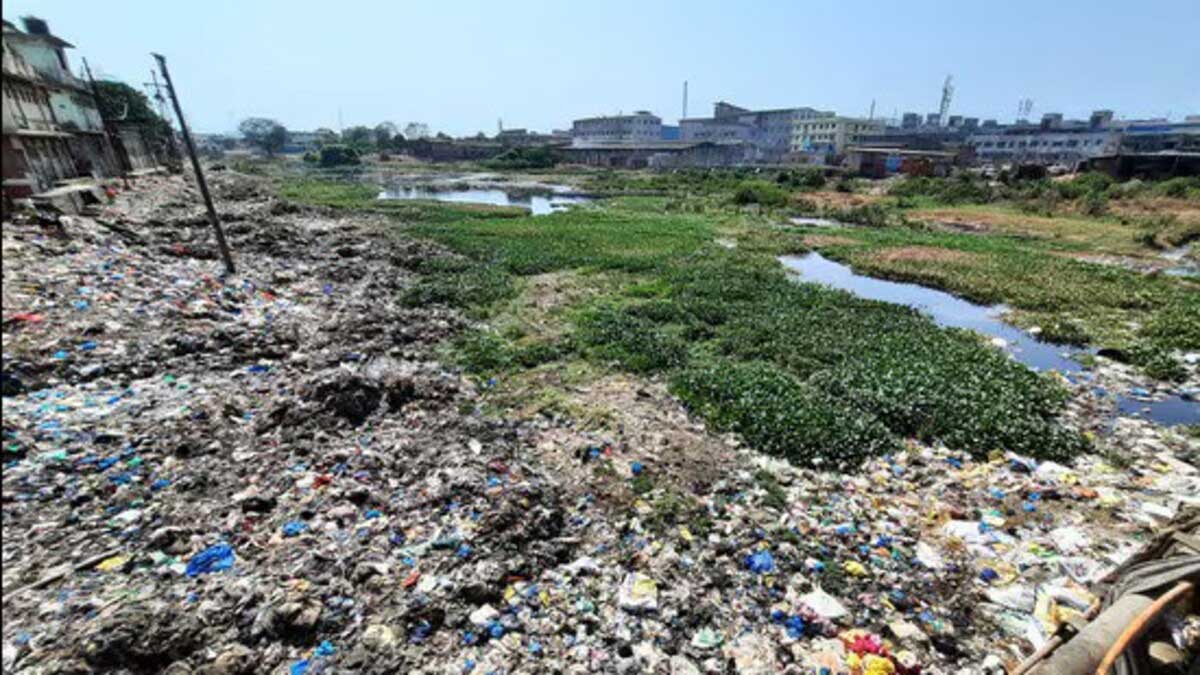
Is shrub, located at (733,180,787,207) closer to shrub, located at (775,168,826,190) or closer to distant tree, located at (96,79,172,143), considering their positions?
shrub, located at (775,168,826,190)

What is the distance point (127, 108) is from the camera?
39219mm

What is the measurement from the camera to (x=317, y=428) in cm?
607

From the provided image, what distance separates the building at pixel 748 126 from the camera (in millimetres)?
90750

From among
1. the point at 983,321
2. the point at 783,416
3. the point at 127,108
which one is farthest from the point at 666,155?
the point at 783,416

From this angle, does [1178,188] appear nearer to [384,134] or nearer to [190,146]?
[190,146]

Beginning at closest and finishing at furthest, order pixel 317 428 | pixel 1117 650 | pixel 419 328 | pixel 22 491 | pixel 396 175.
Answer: pixel 1117 650 → pixel 22 491 → pixel 317 428 → pixel 419 328 → pixel 396 175

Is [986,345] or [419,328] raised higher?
A: [419,328]

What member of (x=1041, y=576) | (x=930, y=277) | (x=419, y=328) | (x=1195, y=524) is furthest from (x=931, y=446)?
(x=930, y=277)

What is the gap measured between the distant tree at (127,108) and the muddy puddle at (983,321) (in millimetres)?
42857

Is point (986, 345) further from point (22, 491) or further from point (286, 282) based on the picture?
point (286, 282)

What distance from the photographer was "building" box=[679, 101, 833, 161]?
90750 millimetres

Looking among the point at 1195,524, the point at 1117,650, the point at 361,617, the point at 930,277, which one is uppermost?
the point at 1117,650

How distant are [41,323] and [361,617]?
7355 millimetres

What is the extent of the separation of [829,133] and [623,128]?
117ft
